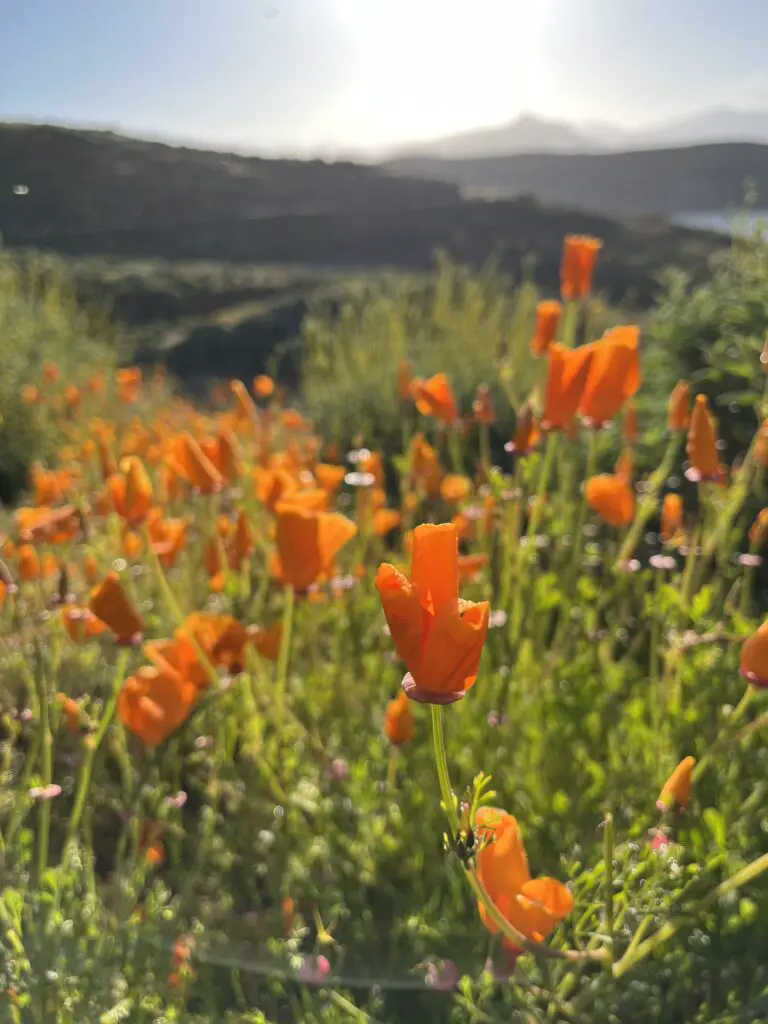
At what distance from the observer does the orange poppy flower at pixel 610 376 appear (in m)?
1.21

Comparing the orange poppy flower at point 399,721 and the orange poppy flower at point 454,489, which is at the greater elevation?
the orange poppy flower at point 454,489

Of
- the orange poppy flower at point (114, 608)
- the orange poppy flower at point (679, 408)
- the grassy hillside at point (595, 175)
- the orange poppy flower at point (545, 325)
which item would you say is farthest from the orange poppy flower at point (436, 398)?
the grassy hillside at point (595, 175)

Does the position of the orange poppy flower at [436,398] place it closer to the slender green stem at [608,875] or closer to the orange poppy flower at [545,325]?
the orange poppy flower at [545,325]

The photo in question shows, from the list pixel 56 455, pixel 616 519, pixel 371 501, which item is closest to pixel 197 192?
pixel 56 455

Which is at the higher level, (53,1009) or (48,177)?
(48,177)

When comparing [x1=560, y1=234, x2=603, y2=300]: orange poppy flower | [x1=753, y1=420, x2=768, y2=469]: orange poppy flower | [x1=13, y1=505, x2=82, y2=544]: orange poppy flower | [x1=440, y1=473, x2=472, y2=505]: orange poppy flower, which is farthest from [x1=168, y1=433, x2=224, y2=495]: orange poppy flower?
[x1=753, y1=420, x2=768, y2=469]: orange poppy flower

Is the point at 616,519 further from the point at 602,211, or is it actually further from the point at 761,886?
the point at 602,211

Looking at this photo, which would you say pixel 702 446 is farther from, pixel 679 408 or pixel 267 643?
pixel 267 643

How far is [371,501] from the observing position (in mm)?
1896

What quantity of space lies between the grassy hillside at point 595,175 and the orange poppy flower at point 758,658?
1305 cm

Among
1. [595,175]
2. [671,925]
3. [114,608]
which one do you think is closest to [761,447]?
[671,925]

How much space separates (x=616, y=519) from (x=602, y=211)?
2318 cm

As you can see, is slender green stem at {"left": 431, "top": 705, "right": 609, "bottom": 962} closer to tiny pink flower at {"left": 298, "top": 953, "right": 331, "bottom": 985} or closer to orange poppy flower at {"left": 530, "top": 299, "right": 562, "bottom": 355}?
tiny pink flower at {"left": 298, "top": 953, "right": 331, "bottom": 985}

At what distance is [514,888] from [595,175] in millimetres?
20195
